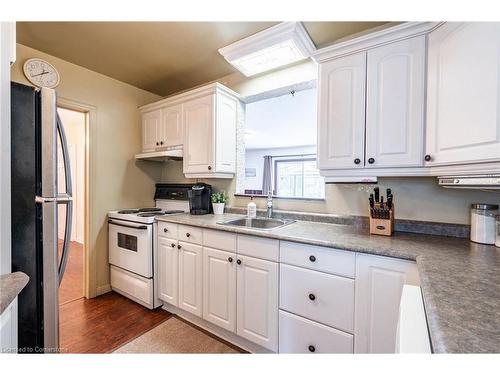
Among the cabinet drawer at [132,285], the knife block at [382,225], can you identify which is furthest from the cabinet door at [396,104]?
the cabinet drawer at [132,285]

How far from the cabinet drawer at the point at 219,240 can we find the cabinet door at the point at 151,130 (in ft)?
4.83

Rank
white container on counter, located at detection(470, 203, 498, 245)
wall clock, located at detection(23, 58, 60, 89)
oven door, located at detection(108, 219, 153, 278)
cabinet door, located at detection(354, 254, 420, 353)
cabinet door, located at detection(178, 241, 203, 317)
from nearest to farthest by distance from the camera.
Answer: cabinet door, located at detection(354, 254, 420, 353), white container on counter, located at detection(470, 203, 498, 245), cabinet door, located at detection(178, 241, 203, 317), wall clock, located at detection(23, 58, 60, 89), oven door, located at detection(108, 219, 153, 278)

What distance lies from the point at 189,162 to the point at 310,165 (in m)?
3.55

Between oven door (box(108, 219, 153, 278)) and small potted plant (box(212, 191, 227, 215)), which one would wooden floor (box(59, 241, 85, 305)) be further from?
small potted plant (box(212, 191, 227, 215))

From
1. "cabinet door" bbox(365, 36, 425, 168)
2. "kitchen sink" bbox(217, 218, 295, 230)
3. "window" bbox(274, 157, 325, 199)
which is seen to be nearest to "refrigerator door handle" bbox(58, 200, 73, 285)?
"kitchen sink" bbox(217, 218, 295, 230)

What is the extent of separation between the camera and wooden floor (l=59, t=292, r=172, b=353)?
5.65 ft

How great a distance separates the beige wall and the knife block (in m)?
2.70

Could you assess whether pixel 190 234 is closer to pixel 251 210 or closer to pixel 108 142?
pixel 251 210

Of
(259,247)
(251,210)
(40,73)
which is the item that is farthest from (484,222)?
(40,73)

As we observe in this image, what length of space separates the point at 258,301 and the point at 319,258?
1.86ft

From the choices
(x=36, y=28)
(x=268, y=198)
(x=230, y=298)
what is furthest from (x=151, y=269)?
(x=36, y=28)

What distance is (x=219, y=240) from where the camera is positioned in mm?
1751
